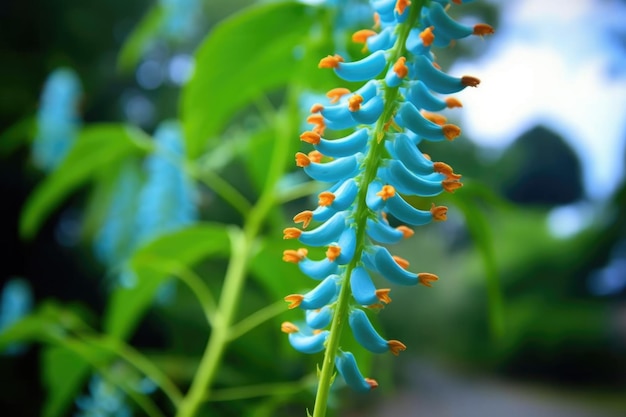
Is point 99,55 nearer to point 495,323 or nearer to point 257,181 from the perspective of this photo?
point 257,181

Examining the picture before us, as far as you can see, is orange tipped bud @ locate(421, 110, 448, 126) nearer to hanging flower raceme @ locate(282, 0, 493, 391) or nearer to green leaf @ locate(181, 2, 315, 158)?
hanging flower raceme @ locate(282, 0, 493, 391)

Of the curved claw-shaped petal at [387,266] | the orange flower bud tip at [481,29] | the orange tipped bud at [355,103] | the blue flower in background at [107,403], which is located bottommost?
the blue flower in background at [107,403]

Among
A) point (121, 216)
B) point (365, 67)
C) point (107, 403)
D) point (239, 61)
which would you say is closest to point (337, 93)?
point (365, 67)

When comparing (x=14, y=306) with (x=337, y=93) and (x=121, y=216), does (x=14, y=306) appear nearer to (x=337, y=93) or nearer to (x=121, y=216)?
(x=121, y=216)

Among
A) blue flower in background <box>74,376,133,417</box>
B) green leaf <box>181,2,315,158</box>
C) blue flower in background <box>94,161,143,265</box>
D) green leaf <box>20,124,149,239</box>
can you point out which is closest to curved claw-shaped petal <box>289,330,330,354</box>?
green leaf <box>181,2,315,158</box>

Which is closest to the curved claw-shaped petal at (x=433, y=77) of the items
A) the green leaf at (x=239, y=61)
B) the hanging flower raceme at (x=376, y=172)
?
the hanging flower raceme at (x=376, y=172)

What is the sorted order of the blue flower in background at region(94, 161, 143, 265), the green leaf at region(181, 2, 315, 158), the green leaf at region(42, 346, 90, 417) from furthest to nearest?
the blue flower in background at region(94, 161, 143, 265) < the green leaf at region(42, 346, 90, 417) < the green leaf at region(181, 2, 315, 158)

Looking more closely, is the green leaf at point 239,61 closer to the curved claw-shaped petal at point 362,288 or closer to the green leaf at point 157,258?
the green leaf at point 157,258
